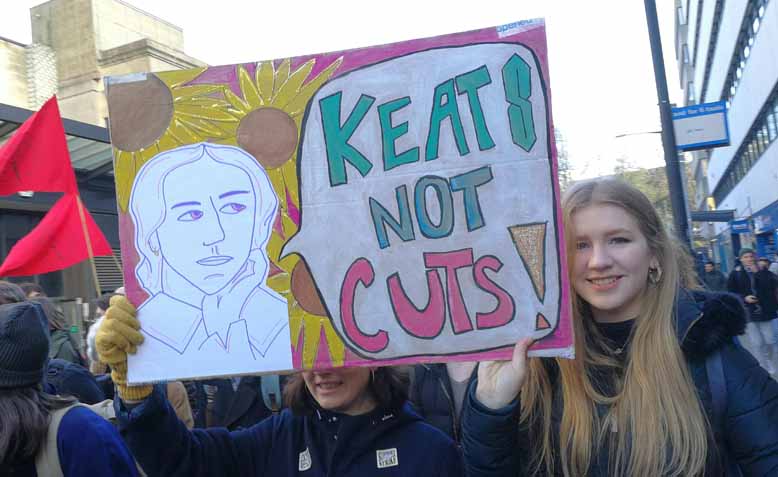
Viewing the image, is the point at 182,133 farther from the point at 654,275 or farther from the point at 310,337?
the point at 654,275

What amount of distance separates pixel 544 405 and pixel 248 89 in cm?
131

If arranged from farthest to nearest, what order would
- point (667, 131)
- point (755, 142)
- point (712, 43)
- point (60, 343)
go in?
point (712, 43), point (755, 142), point (667, 131), point (60, 343)

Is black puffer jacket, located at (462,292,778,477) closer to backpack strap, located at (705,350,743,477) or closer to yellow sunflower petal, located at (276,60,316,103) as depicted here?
backpack strap, located at (705,350,743,477)

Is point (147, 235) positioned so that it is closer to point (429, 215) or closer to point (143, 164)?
point (143, 164)

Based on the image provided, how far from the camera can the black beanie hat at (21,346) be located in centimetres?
213

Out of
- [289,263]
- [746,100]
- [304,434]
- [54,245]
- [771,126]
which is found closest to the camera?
[289,263]

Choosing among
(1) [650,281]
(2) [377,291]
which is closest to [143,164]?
(2) [377,291]

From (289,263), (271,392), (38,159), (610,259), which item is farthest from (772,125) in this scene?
(289,263)

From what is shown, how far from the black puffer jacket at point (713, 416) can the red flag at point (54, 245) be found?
289 centimetres

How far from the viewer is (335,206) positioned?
6.39ft

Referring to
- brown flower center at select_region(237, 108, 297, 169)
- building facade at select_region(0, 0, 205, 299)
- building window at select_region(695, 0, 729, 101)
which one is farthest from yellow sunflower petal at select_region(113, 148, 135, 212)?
building window at select_region(695, 0, 729, 101)

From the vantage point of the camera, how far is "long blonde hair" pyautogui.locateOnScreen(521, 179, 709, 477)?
74.6 inches

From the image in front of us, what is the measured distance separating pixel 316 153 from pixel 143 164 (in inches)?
20.3

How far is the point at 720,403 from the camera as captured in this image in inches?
74.5
